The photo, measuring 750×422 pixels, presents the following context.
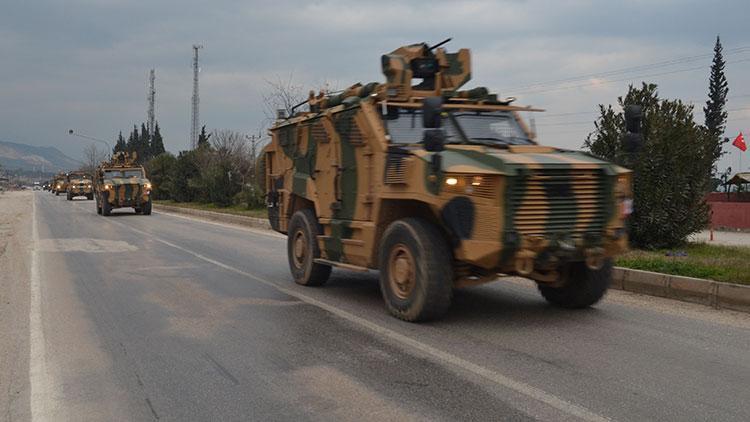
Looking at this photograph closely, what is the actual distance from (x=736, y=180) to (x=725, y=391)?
29.5 metres

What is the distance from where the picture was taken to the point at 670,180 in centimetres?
1164

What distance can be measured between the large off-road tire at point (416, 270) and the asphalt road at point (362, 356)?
0.19 metres

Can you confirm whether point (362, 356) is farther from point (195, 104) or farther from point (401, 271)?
point (195, 104)

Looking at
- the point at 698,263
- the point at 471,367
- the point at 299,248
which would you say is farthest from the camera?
the point at 299,248

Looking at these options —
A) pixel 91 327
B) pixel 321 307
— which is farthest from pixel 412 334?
pixel 91 327

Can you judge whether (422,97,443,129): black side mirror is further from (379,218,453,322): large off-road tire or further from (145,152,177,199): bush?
(145,152,177,199): bush

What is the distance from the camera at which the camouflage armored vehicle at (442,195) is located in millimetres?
6082

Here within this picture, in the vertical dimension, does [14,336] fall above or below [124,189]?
below

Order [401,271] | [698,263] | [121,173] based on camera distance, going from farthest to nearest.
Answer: [121,173] → [698,263] → [401,271]

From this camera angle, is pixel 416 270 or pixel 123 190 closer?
pixel 416 270

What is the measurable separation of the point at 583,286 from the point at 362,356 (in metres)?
2.85

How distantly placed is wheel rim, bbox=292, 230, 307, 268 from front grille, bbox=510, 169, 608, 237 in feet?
12.5

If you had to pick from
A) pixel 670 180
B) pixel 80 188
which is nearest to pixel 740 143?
pixel 670 180

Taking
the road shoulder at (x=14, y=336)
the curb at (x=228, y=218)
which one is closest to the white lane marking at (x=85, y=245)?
the road shoulder at (x=14, y=336)
